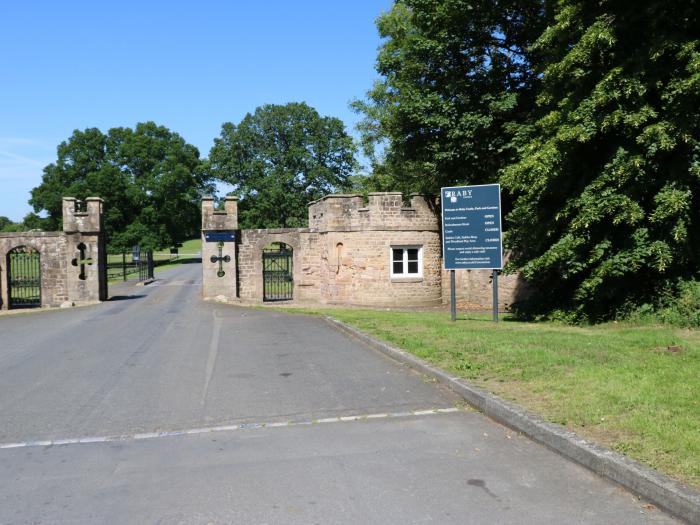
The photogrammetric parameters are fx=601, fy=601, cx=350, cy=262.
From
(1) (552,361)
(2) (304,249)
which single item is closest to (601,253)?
(1) (552,361)

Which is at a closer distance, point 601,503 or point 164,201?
point 601,503

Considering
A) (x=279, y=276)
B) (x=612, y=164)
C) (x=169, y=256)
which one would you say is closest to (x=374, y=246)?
(x=279, y=276)

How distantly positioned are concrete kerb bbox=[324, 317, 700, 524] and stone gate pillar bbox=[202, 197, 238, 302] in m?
16.9

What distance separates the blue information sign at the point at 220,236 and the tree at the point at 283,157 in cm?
3259

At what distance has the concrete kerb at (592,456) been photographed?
4062 mm

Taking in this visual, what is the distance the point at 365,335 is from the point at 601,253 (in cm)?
504

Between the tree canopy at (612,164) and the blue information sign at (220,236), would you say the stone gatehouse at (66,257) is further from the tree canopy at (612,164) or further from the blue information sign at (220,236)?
the tree canopy at (612,164)

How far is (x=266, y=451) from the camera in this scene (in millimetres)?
5590

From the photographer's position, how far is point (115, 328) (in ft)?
51.4

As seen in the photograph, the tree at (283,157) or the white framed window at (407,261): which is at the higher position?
the tree at (283,157)

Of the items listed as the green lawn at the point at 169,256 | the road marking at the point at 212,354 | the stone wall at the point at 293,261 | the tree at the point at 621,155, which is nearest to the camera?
the road marking at the point at 212,354

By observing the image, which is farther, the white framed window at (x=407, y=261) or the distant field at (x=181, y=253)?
the distant field at (x=181, y=253)

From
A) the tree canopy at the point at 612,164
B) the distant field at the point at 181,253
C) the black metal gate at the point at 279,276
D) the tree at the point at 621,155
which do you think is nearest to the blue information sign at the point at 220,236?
the black metal gate at the point at 279,276

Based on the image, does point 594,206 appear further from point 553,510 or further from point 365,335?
point 553,510
